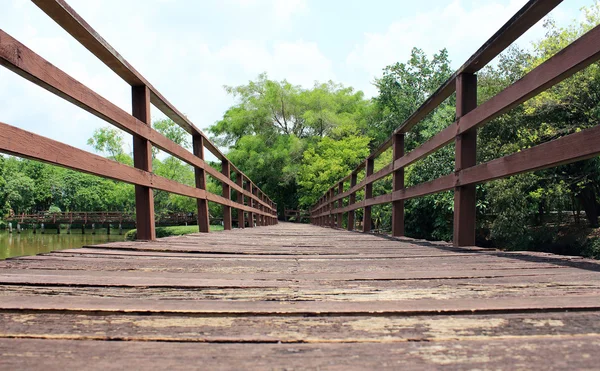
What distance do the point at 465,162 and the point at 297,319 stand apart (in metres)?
2.19

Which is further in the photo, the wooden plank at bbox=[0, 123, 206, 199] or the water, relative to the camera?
the water

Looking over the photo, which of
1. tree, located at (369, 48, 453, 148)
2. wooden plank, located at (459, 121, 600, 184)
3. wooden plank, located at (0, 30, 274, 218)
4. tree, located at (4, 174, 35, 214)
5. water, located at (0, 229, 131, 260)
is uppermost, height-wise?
tree, located at (369, 48, 453, 148)

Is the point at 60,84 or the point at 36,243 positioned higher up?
the point at 60,84

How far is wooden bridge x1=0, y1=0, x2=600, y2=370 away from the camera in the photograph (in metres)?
0.80

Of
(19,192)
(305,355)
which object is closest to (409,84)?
(305,355)

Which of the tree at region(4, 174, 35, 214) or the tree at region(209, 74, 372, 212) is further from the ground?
the tree at region(209, 74, 372, 212)

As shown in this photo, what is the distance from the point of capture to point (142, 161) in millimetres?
2949

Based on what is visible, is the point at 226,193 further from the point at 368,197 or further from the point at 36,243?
the point at 36,243

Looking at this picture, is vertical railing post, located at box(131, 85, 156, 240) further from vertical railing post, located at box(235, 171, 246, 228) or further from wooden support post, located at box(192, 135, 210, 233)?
vertical railing post, located at box(235, 171, 246, 228)

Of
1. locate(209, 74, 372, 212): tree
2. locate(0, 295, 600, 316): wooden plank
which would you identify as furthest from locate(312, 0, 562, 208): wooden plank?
locate(209, 74, 372, 212): tree

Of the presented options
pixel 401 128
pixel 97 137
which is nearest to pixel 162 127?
pixel 97 137

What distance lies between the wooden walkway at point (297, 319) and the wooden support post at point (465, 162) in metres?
1.11

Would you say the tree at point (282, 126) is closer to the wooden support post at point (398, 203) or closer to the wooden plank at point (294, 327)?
the wooden support post at point (398, 203)

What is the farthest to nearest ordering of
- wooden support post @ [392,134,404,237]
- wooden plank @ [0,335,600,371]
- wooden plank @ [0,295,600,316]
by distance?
wooden support post @ [392,134,404,237] < wooden plank @ [0,295,600,316] < wooden plank @ [0,335,600,371]
